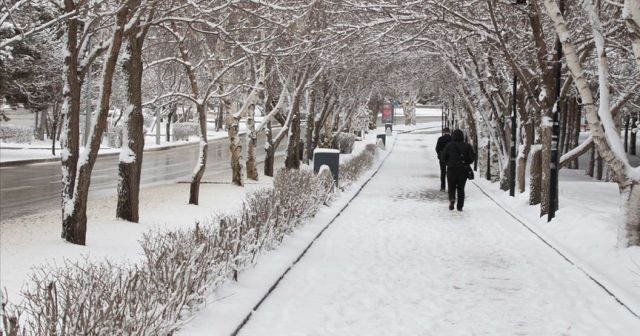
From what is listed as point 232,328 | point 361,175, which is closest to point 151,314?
point 232,328

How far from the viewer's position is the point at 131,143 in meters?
15.5

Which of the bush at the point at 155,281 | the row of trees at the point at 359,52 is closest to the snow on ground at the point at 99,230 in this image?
the row of trees at the point at 359,52

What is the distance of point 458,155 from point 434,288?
8.61 metres

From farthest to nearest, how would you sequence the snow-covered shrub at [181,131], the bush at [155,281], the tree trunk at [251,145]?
the snow-covered shrub at [181,131]
the tree trunk at [251,145]
the bush at [155,281]

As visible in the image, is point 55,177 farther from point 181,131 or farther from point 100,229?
point 181,131

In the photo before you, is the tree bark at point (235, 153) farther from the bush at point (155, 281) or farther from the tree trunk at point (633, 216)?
the tree trunk at point (633, 216)

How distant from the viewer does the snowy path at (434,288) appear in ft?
23.8

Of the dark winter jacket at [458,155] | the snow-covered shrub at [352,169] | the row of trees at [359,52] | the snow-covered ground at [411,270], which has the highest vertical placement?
the row of trees at [359,52]

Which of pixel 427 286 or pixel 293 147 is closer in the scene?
pixel 427 286

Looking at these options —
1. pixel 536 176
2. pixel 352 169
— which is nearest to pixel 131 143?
pixel 536 176

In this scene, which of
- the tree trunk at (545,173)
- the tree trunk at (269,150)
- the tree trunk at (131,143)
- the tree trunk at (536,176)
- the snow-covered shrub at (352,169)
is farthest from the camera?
→ the tree trunk at (269,150)

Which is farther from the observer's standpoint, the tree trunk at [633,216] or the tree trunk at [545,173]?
the tree trunk at [545,173]

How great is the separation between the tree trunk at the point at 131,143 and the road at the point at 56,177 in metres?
3.92

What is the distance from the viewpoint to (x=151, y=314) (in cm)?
552
